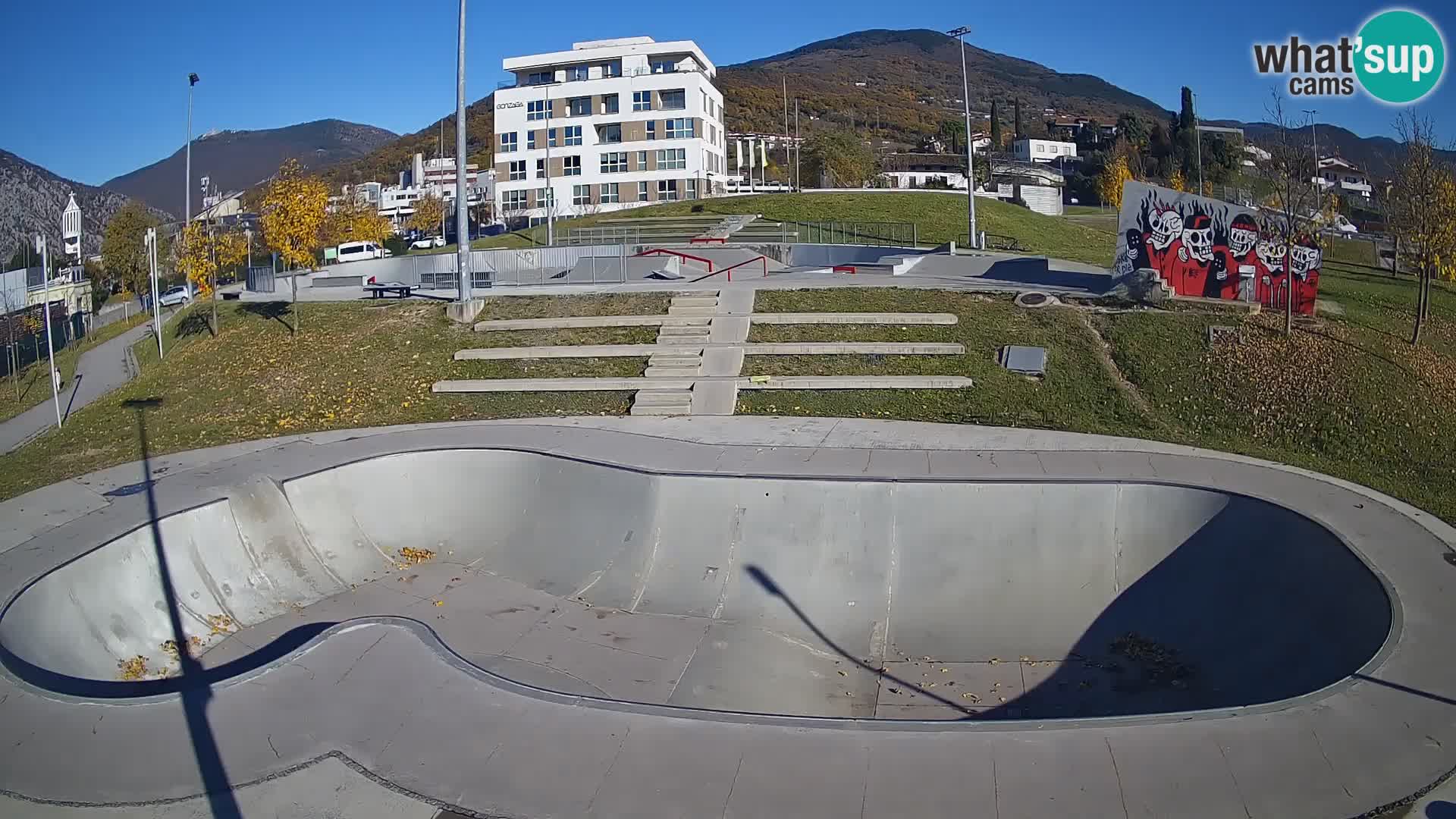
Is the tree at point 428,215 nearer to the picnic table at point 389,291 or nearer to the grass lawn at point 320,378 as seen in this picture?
the picnic table at point 389,291

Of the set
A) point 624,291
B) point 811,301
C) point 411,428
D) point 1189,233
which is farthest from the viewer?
point 624,291

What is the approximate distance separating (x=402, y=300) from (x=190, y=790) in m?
22.0

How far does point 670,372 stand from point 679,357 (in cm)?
86

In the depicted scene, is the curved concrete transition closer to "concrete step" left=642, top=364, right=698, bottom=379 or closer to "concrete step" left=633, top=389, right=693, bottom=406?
"concrete step" left=633, top=389, right=693, bottom=406

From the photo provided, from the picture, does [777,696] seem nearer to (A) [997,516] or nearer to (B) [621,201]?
(A) [997,516]

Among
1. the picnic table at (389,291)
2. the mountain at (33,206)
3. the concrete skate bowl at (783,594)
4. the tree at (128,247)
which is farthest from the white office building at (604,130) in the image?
the concrete skate bowl at (783,594)

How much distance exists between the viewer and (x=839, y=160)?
7256 cm

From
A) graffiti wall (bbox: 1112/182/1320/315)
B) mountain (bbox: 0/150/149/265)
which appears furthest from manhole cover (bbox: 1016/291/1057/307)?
mountain (bbox: 0/150/149/265)

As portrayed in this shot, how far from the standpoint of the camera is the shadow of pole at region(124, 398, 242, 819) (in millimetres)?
7719

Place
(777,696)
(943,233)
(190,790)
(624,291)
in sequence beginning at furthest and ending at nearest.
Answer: (943,233)
(624,291)
(777,696)
(190,790)

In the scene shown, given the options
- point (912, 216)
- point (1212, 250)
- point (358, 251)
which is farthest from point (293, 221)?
point (912, 216)

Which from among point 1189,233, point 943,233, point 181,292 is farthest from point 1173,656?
point 181,292

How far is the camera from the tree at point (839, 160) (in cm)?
7262

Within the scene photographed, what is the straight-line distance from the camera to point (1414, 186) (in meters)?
24.4
